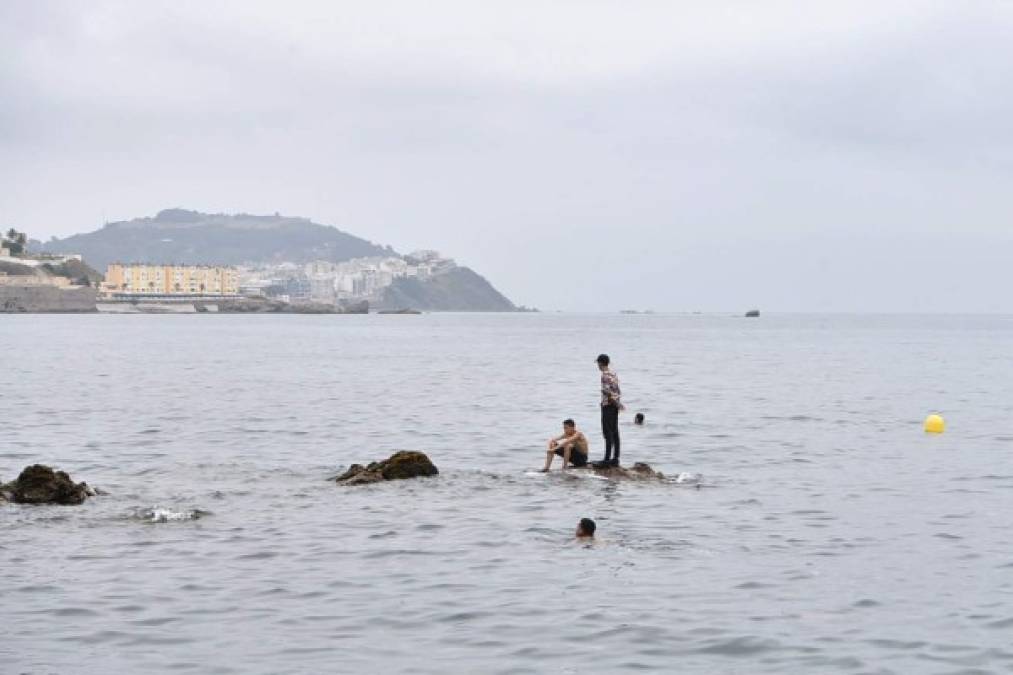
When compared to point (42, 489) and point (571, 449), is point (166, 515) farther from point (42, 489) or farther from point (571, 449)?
point (571, 449)

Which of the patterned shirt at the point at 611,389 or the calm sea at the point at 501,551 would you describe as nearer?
the calm sea at the point at 501,551

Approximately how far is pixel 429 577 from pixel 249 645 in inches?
167

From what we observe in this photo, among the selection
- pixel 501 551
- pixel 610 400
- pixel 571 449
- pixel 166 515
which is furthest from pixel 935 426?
pixel 166 515

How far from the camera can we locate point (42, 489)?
24.8 m

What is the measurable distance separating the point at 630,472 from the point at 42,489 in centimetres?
1304

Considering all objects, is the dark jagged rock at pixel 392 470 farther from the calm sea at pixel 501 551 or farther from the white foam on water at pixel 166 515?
the white foam on water at pixel 166 515

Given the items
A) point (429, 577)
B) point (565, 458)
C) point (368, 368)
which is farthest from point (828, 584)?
point (368, 368)

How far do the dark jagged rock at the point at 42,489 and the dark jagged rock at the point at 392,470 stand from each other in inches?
237

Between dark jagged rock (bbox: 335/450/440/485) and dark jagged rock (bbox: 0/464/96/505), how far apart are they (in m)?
6.01

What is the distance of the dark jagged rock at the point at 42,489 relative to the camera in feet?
81.0

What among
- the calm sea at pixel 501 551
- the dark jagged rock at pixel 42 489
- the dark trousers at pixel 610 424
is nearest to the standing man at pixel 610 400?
the dark trousers at pixel 610 424

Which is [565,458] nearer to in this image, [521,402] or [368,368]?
[521,402]

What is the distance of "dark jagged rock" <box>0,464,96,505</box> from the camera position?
2469 centimetres

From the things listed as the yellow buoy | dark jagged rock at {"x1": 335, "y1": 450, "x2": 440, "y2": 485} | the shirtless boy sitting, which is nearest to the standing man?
the shirtless boy sitting
